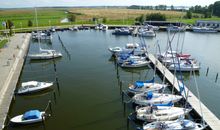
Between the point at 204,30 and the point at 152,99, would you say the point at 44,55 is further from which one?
the point at 204,30

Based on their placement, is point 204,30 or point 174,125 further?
point 204,30

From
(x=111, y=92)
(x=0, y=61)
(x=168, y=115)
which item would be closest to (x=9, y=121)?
(x=111, y=92)

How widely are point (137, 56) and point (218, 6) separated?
341 ft

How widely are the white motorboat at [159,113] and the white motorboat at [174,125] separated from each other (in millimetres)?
1769

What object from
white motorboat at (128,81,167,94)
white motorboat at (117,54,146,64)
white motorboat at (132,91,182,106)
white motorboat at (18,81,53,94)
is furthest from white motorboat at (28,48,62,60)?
white motorboat at (132,91,182,106)

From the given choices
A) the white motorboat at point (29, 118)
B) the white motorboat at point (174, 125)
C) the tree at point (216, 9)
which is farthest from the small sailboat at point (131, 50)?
the tree at point (216, 9)

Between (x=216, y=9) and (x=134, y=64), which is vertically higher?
(x=216, y=9)

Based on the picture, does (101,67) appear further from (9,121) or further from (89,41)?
(89,41)

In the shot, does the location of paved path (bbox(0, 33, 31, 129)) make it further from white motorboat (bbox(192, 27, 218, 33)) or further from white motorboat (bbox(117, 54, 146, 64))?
white motorboat (bbox(192, 27, 218, 33))

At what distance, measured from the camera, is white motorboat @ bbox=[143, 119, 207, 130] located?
91.0 feet

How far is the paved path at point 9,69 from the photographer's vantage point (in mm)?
34791

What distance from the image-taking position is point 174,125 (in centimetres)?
2814

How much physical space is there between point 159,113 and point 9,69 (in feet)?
104

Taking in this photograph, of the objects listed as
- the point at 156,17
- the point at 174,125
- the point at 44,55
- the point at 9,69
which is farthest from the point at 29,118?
the point at 156,17
